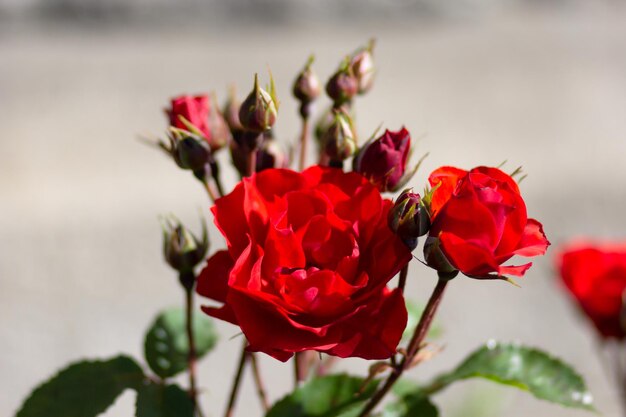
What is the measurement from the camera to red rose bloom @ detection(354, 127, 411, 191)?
36cm

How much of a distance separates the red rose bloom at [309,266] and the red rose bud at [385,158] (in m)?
0.02

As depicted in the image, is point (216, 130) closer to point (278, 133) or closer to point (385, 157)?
point (385, 157)

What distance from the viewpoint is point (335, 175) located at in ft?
1.13

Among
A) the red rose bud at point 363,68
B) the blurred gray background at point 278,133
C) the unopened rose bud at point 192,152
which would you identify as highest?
the red rose bud at point 363,68

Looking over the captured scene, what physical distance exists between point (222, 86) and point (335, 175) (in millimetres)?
1428

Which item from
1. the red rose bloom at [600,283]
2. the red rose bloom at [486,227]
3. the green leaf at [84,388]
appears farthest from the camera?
the red rose bloom at [600,283]

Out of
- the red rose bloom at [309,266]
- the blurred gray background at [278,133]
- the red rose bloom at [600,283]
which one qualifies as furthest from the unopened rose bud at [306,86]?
the blurred gray background at [278,133]

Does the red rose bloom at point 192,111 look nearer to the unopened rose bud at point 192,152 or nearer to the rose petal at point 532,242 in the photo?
the unopened rose bud at point 192,152

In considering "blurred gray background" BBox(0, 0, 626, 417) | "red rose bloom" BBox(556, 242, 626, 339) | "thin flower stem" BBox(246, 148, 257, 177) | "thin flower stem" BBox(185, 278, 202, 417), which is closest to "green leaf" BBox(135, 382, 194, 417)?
"thin flower stem" BBox(185, 278, 202, 417)

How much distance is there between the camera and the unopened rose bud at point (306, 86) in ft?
1.43

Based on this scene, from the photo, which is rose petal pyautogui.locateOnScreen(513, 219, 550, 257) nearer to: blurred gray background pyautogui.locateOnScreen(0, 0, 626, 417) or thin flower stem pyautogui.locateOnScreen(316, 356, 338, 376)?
thin flower stem pyautogui.locateOnScreen(316, 356, 338, 376)

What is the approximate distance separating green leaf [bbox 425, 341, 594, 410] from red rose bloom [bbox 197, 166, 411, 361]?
11 cm

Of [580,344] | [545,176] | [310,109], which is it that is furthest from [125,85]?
[310,109]

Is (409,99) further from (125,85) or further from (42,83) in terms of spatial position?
(42,83)
